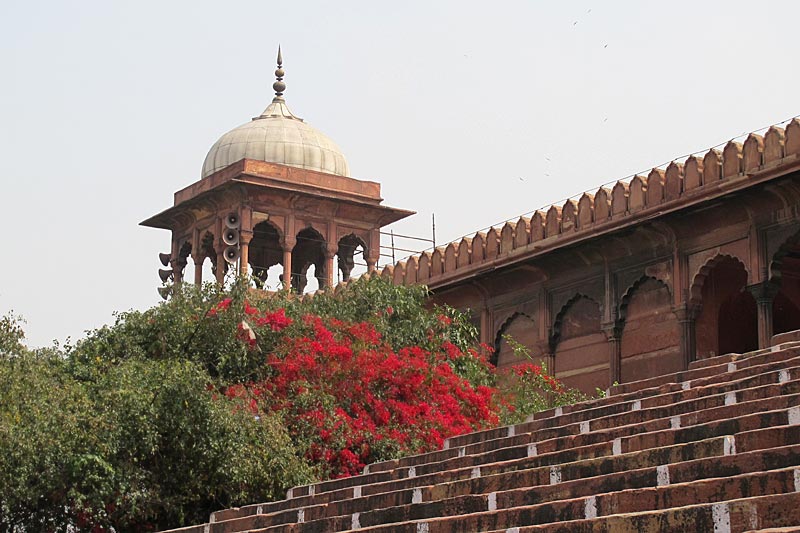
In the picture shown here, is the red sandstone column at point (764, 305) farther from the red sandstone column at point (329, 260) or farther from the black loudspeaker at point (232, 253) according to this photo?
the black loudspeaker at point (232, 253)

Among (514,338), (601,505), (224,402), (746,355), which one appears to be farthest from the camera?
(514,338)

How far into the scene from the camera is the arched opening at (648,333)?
66.3 feet

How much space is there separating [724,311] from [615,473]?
44.2 feet

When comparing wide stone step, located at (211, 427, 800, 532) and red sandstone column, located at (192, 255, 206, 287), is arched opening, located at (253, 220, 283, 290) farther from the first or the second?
wide stone step, located at (211, 427, 800, 532)

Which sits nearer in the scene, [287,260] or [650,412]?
[650,412]

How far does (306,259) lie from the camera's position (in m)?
32.2

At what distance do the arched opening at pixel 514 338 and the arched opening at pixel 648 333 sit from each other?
1.92m

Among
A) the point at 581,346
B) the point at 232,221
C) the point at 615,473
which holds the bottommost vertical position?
the point at 615,473

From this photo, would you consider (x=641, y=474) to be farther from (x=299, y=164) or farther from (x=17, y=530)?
(x=299, y=164)

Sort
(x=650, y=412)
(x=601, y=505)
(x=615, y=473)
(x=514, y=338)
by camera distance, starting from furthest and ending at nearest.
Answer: (x=514, y=338)
(x=650, y=412)
(x=615, y=473)
(x=601, y=505)

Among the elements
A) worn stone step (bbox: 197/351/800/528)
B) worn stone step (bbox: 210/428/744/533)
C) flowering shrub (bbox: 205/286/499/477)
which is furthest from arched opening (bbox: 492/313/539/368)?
worn stone step (bbox: 210/428/744/533)

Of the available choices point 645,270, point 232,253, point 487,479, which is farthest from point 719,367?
point 232,253

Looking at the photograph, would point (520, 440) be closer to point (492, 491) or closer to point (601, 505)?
point (492, 491)

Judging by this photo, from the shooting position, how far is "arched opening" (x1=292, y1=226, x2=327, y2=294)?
102ft
